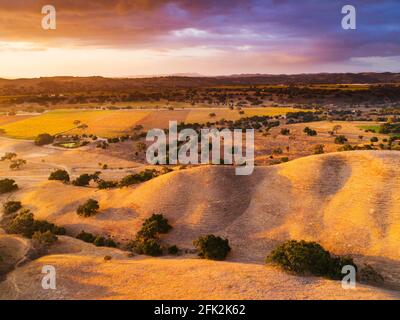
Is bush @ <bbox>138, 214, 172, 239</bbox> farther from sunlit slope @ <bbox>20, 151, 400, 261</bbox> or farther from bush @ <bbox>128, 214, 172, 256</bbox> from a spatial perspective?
sunlit slope @ <bbox>20, 151, 400, 261</bbox>

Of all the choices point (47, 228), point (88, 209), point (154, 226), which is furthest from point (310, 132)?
point (47, 228)

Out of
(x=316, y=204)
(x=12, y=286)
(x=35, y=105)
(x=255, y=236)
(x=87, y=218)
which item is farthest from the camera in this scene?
(x=35, y=105)

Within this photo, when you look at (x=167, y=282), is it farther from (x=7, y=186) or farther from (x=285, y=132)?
(x=285, y=132)

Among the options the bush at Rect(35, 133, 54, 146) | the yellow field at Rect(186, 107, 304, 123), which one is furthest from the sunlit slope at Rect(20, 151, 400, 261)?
the yellow field at Rect(186, 107, 304, 123)

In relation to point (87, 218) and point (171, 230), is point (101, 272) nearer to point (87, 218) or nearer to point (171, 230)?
point (171, 230)

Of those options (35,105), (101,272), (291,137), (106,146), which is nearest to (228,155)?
(291,137)

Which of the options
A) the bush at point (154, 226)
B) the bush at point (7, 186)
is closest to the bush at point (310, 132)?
the bush at point (154, 226)
